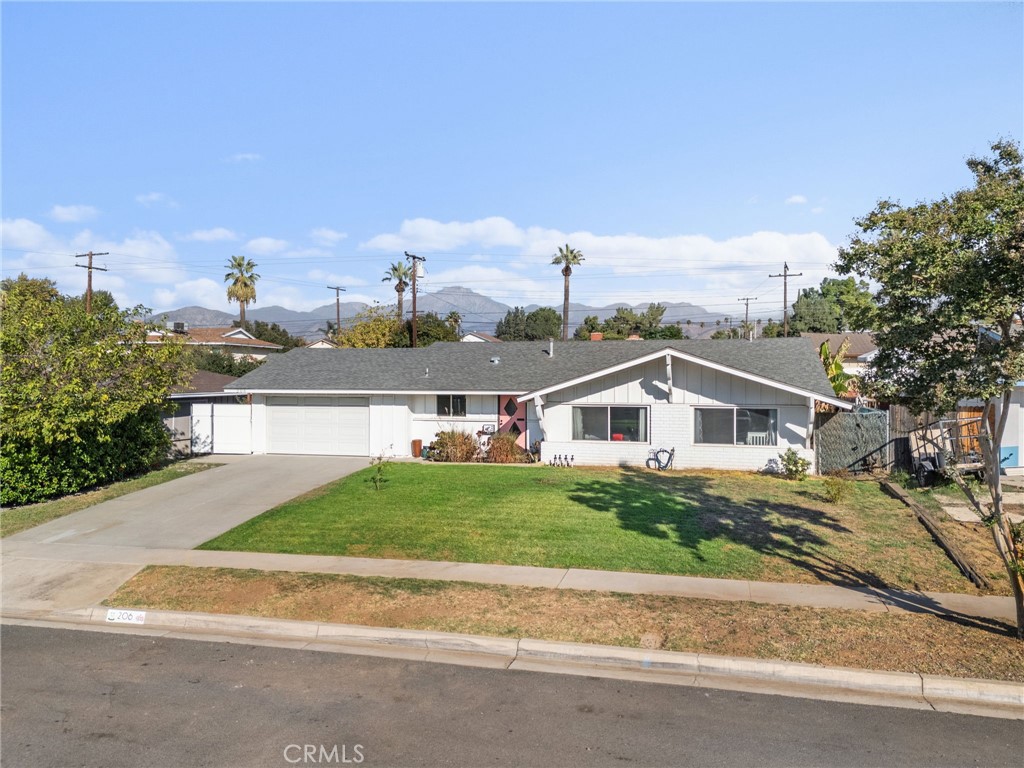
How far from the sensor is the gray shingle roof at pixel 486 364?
23.9 m

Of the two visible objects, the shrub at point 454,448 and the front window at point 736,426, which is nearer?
the front window at point 736,426

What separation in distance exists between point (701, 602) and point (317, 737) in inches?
217

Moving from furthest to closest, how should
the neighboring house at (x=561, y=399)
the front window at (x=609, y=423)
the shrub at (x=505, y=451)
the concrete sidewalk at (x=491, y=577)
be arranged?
the shrub at (x=505, y=451) → the front window at (x=609, y=423) → the neighboring house at (x=561, y=399) → the concrete sidewalk at (x=491, y=577)

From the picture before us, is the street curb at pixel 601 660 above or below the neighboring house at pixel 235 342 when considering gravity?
below

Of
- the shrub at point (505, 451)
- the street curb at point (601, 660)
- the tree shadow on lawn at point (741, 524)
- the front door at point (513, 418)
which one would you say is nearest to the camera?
the street curb at point (601, 660)

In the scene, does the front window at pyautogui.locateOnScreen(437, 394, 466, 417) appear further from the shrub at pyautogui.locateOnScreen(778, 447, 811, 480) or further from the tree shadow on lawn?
the shrub at pyautogui.locateOnScreen(778, 447, 811, 480)

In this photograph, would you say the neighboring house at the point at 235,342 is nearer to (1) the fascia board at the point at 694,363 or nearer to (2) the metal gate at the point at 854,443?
(1) the fascia board at the point at 694,363

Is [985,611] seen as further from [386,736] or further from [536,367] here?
[536,367]

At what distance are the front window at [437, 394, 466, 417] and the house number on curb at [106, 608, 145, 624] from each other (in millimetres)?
15089

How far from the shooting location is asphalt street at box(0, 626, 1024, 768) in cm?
631

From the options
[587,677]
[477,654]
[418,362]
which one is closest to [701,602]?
[587,677]

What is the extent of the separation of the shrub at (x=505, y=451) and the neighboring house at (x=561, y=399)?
0.57 m

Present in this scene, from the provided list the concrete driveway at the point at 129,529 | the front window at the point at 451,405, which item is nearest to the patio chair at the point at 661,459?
the front window at the point at 451,405

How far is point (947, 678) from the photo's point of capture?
7594 millimetres
